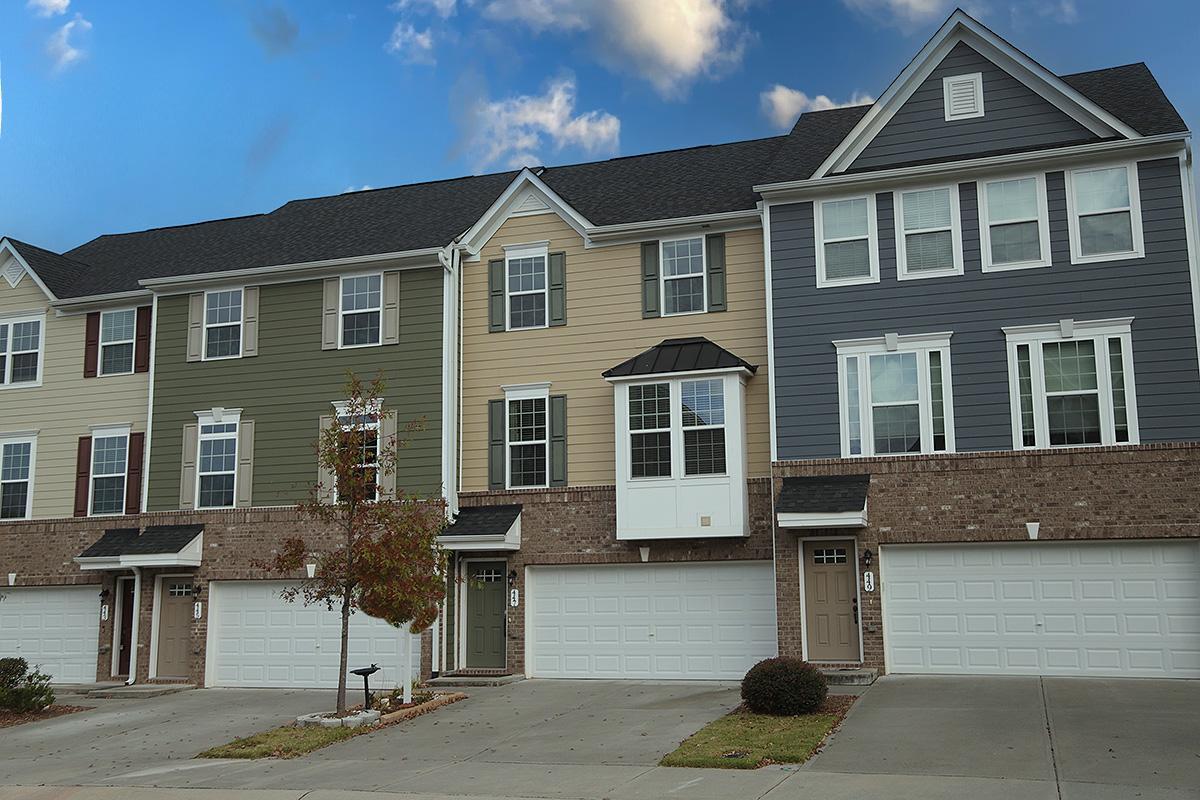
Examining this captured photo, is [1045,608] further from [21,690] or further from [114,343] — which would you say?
[114,343]

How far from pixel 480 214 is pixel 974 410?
11.0 m

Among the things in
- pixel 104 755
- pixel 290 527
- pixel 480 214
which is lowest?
pixel 104 755

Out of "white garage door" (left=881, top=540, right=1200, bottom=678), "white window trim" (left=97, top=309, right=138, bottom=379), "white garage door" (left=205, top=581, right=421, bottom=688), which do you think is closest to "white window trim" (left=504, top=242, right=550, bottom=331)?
"white garage door" (left=205, top=581, right=421, bottom=688)

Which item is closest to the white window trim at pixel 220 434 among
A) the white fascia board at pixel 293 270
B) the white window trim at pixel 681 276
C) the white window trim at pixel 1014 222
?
the white fascia board at pixel 293 270

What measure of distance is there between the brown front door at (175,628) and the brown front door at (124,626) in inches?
37.4

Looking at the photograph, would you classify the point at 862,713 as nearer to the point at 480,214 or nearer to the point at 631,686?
the point at 631,686

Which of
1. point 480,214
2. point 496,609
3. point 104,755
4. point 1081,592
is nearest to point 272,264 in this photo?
point 480,214

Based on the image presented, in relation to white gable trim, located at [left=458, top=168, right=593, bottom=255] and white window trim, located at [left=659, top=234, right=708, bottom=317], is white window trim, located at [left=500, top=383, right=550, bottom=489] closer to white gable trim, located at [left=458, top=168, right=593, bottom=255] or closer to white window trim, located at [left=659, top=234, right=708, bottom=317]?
white window trim, located at [left=659, top=234, right=708, bottom=317]

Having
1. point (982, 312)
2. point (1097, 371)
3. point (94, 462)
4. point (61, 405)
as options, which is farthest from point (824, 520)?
point (61, 405)

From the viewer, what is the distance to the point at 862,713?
15883 millimetres

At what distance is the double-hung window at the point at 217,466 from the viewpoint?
24250 mm

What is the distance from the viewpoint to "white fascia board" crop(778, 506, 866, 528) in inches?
742

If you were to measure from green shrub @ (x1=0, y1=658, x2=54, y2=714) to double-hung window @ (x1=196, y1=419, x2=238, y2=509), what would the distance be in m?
4.58

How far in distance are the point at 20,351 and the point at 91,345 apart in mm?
1905
